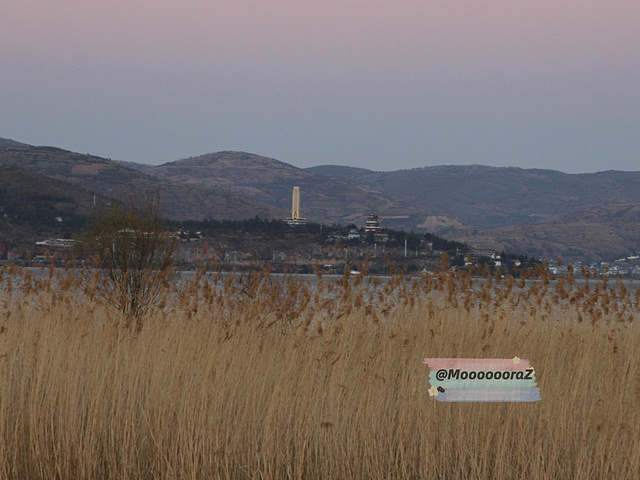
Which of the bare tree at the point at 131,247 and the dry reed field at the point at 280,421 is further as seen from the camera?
the bare tree at the point at 131,247

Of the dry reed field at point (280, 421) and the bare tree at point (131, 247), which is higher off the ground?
the bare tree at point (131, 247)

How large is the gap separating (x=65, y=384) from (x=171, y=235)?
1011cm

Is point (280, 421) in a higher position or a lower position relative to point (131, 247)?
lower

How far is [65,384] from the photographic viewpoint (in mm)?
7129

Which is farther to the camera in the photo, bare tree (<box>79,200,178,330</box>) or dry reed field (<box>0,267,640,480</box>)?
bare tree (<box>79,200,178,330</box>)

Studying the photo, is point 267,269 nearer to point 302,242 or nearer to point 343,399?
point 343,399

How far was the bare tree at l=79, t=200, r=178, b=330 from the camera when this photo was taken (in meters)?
14.9

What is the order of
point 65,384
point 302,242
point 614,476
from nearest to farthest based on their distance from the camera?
point 614,476 → point 65,384 → point 302,242

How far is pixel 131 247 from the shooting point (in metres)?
15.4

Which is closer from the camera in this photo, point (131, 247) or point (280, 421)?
point (280, 421)

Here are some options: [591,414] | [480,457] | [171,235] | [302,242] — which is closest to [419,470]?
[480,457]

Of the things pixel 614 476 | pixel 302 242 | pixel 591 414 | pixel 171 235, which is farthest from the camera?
pixel 302 242

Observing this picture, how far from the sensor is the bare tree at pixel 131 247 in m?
14.9

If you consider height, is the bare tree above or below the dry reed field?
above
